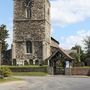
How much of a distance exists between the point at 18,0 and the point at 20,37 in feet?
28.9

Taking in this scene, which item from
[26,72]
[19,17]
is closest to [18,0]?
[19,17]

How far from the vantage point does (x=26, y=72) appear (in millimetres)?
71125

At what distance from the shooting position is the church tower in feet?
294

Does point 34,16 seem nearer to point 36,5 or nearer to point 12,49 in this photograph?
point 36,5

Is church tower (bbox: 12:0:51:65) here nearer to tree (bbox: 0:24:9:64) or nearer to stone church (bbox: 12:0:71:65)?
stone church (bbox: 12:0:71:65)

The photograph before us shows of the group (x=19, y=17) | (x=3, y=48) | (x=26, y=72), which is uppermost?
(x=19, y=17)

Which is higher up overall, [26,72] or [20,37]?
[20,37]

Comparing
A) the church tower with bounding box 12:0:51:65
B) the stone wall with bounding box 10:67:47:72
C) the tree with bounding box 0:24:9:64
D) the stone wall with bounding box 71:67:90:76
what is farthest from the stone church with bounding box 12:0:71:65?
the stone wall with bounding box 71:67:90:76

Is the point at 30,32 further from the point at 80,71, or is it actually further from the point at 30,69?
the point at 80,71

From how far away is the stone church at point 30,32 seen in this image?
8950 centimetres

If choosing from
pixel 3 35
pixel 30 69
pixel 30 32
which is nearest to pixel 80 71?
pixel 30 69

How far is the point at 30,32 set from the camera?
295ft

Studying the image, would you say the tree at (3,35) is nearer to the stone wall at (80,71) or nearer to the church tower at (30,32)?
the church tower at (30,32)

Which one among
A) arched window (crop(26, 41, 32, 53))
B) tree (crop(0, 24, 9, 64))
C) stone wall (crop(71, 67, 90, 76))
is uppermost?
tree (crop(0, 24, 9, 64))
